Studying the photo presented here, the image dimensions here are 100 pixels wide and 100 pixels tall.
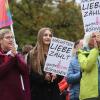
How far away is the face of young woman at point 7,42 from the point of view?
7871mm

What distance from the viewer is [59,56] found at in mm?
8969

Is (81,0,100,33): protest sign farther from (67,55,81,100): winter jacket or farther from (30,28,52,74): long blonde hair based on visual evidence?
(67,55,81,100): winter jacket

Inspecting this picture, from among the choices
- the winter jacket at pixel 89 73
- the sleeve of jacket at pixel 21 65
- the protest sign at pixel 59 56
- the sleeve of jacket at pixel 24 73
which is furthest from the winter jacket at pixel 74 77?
the sleeve of jacket at pixel 21 65

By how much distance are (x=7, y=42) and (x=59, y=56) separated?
1299 millimetres

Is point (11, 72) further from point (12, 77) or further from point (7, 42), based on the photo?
point (7, 42)

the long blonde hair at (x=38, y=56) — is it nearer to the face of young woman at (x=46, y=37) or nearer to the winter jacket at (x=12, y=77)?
the face of young woman at (x=46, y=37)

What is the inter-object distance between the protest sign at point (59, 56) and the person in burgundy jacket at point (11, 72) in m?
0.86

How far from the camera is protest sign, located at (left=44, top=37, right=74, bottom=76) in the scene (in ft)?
28.8

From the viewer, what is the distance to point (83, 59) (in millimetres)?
7867

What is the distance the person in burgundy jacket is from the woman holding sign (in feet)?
1.87

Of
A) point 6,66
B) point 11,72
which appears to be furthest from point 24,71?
point 6,66

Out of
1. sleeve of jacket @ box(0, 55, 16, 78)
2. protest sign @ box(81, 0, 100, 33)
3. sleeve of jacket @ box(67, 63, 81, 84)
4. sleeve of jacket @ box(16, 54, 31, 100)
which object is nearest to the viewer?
sleeve of jacket @ box(0, 55, 16, 78)

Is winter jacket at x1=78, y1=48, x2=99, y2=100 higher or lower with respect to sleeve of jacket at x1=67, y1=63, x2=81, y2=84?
higher

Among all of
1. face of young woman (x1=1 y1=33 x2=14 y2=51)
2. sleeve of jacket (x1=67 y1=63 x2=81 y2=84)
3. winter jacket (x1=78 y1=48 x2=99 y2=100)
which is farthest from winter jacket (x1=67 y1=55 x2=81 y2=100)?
face of young woman (x1=1 y1=33 x2=14 y2=51)
